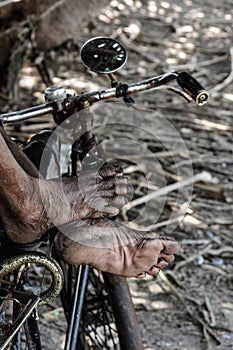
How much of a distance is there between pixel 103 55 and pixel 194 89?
0.30 meters

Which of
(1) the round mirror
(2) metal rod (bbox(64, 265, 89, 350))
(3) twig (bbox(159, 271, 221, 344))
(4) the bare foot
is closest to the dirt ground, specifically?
(3) twig (bbox(159, 271, 221, 344))

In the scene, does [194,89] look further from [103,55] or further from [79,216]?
[79,216]

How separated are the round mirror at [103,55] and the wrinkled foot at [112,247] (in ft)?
1.58

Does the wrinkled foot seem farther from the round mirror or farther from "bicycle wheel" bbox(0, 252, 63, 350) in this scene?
the round mirror

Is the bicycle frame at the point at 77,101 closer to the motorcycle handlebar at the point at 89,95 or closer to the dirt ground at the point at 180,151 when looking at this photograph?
the motorcycle handlebar at the point at 89,95

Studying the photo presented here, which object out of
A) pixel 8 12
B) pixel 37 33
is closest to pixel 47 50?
pixel 37 33

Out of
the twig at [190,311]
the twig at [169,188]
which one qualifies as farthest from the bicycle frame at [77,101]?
the twig at [169,188]

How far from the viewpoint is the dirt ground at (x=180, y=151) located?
3.37 metres

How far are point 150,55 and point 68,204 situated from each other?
474 centimetres

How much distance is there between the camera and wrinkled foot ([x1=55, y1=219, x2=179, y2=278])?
186 centimetres

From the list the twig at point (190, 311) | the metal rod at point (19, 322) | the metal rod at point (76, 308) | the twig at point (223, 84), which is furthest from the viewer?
the twig at point (223, 84)

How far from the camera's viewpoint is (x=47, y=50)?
545 centimetres

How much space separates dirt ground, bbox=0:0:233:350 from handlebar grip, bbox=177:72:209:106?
0.18m

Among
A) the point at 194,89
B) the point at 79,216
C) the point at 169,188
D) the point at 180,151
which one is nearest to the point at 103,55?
the point at 194,89
